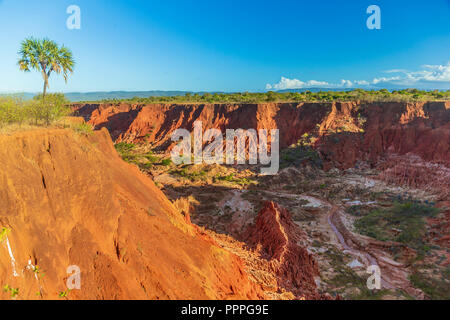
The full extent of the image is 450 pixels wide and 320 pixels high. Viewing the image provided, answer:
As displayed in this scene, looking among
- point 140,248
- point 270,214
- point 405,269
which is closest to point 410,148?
point 405,269

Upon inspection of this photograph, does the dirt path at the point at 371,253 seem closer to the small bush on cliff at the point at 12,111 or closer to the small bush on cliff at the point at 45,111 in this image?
the small bush on cliff at the point at 45,111

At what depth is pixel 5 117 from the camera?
23.8 feet

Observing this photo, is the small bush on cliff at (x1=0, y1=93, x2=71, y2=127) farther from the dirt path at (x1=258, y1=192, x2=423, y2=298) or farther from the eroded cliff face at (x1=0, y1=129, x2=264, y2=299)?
the dirt path at (x1=258, y1=192, x2=423, y2=298)

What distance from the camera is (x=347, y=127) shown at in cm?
3322

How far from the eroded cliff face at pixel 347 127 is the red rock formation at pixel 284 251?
607 inches

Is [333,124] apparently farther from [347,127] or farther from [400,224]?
[400,224]

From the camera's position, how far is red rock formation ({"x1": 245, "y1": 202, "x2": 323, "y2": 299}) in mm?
10414

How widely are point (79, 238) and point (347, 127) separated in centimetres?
3394

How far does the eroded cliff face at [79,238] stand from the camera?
502 cm

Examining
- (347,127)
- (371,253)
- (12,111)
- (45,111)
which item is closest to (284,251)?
(371,253)

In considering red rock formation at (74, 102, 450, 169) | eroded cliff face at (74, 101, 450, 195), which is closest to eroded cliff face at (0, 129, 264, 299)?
eroded cliff face at (74, 101, 450, 195)

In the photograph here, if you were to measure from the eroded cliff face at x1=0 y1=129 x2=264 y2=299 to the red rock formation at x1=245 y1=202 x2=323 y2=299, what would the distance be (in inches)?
123

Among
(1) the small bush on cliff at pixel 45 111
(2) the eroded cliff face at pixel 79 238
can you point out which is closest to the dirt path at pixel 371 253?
(2) the eroded cliff face at pixel 79 238
